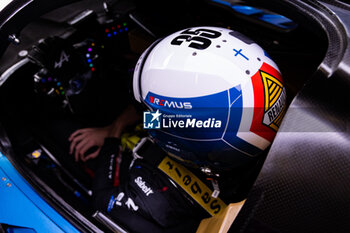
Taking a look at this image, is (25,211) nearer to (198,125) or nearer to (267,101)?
(198,125)

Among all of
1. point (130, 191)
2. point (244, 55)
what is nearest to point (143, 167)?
point (130, 191)

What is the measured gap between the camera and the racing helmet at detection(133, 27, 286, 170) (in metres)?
0.68

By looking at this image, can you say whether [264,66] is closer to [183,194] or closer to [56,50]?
[183,194]

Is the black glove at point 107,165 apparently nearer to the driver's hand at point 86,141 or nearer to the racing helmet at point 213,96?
the driver's hand at point 86,141

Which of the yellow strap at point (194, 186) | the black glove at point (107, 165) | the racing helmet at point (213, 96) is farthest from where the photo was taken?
the black glove at point (107, 165)

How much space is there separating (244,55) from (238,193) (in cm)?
43

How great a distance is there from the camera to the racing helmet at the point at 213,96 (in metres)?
0.68

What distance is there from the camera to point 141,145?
1.00m

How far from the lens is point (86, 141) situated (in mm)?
1280

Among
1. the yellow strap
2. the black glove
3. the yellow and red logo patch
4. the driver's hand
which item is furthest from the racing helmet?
the driver's hand

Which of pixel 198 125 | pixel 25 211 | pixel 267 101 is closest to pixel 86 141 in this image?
pixel 25 211

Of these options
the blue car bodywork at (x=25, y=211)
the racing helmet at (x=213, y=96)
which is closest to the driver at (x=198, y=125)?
the racing helmet at (x=213, y=96)

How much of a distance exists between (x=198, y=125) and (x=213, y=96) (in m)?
0.09

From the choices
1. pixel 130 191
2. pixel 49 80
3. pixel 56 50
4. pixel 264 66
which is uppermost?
pixel 264 66
